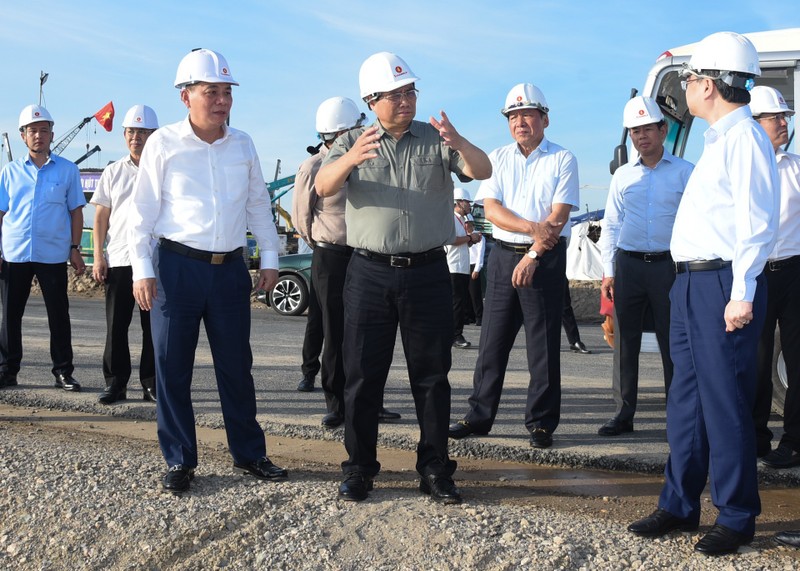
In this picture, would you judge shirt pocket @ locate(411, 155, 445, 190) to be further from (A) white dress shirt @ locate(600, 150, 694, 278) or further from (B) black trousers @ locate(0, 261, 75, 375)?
(B) black trousers @ locate(0, 261, 75, 375)

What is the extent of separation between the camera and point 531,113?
5.98 m

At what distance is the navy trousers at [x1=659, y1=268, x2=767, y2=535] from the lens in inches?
158

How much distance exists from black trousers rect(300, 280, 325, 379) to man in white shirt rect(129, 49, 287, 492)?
2370 mm

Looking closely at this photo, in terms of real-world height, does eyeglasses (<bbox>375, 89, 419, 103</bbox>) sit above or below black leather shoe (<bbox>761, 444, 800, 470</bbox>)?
above

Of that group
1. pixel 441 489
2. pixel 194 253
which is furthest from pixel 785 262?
pixel 194 253

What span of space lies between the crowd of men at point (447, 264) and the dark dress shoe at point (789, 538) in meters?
0.02

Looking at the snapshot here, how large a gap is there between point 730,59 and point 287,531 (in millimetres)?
2920

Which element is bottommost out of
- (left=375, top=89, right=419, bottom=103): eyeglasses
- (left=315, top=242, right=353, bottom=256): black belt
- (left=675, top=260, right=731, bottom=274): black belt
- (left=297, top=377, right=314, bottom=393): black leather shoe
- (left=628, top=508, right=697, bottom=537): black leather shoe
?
(left=628, top=508, right=697, bottom=537): black leather shoe

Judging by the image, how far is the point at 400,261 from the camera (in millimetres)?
4711

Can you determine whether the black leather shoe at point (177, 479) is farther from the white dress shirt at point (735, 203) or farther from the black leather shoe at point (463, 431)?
the white dress shirt at point (735, 203)

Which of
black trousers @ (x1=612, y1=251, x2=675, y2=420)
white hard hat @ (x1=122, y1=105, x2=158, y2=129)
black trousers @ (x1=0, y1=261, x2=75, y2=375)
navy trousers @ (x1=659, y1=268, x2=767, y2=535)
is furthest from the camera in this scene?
black trousers @ (x1=0, y1=261, x2=75, y2=375)

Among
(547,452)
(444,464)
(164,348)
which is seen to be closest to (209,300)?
(164,348)

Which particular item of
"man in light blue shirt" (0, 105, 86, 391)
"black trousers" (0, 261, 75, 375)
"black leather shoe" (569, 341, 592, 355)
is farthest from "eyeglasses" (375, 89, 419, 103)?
"black leather shoe" (569, 341, 592, 355)

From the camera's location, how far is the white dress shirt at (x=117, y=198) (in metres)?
7.06
